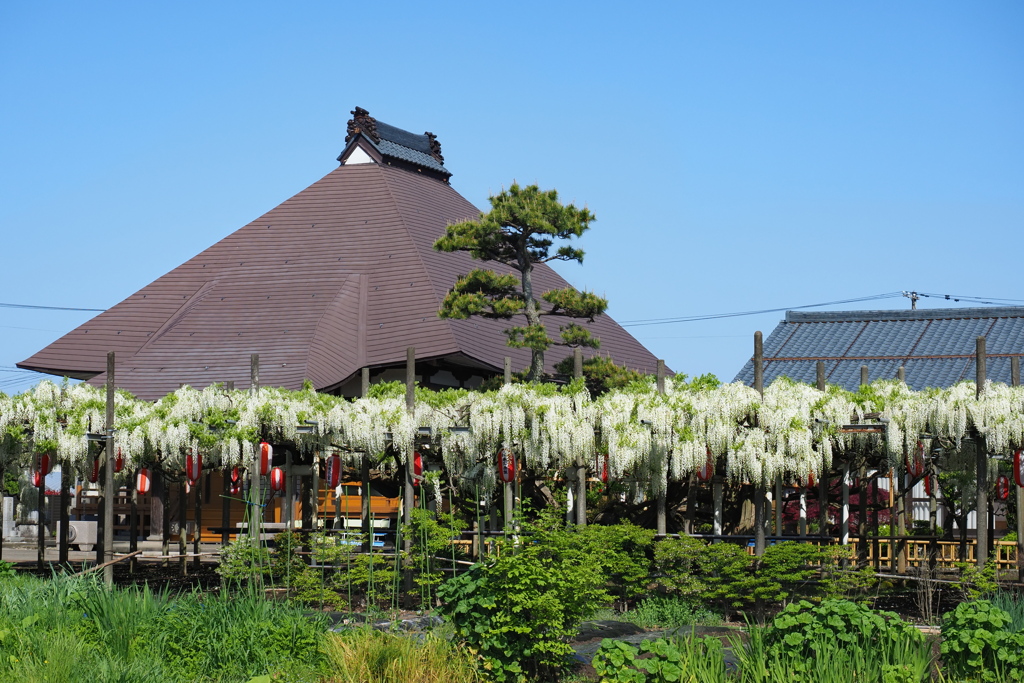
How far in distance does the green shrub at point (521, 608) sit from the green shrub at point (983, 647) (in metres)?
2.88

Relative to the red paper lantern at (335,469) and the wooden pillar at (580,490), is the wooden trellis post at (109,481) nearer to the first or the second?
the red paper lantern at (335,469)

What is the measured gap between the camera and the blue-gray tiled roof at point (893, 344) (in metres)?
28.4

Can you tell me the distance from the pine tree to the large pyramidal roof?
6.61 meters

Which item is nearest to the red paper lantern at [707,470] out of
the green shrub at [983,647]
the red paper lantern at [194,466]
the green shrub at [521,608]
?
the green shrub at [521,608]

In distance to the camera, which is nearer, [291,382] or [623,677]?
[623,677]

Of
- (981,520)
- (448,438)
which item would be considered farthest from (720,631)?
(448,438)

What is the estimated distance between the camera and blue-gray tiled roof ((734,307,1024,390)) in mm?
28438

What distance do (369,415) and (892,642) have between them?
33.7 feet

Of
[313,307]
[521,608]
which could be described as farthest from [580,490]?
[313,307]

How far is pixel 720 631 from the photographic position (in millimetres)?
12289

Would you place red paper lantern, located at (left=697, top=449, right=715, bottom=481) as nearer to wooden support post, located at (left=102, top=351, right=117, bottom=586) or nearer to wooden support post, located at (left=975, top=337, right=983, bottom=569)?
wooden support post, located at (left=975, top=337, right=983, bottom=569)

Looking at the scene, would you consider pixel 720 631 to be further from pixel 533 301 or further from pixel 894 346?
pixel 894 346

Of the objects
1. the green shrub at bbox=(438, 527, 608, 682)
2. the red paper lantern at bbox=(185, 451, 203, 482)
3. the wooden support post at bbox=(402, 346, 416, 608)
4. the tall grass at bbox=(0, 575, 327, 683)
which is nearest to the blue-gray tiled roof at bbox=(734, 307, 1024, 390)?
the wooden support post at bbox=(402, 346, 416, 608)

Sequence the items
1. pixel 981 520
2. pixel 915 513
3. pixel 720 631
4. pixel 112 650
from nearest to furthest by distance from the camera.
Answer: pixel 112 650 → pixel 720 631 → pixel 981 520 → pixel 915 513
